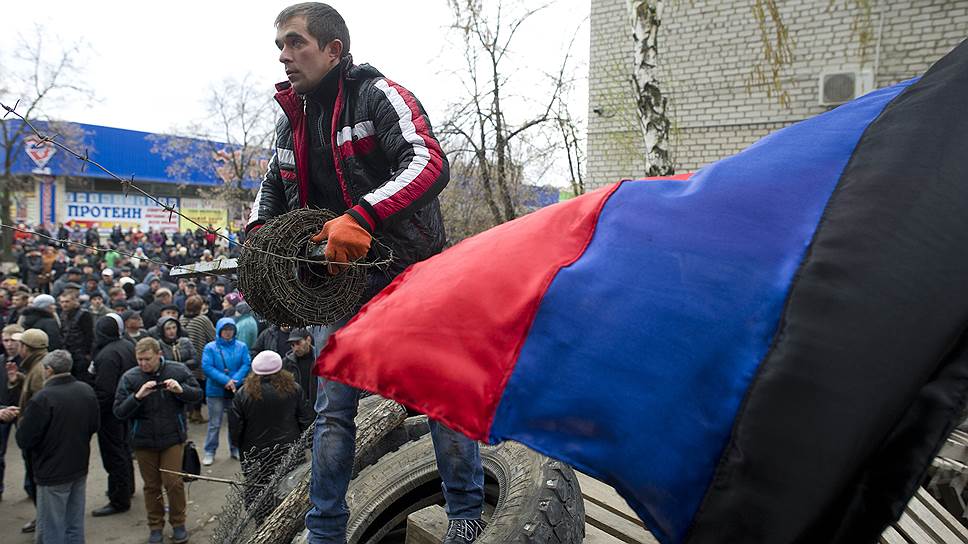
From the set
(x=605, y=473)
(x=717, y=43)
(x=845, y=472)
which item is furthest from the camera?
(x=717, y=43)

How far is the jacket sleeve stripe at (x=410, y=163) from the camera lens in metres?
2.40

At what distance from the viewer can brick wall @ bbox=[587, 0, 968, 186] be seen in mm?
10602

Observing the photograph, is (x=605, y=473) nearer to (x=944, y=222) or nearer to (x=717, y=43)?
(x=944, y=222)

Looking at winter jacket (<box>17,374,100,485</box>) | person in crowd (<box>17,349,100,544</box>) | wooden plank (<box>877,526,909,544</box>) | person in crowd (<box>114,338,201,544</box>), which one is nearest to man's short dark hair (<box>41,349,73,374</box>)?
person in crowd (<box>17,349,100,544</box>)

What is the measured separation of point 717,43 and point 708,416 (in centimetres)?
1218

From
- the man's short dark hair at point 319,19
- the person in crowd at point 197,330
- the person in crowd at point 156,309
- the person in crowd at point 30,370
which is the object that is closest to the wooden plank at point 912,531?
the man's short dark hair at point 319,19

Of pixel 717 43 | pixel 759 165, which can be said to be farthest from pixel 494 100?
pixel 759 165

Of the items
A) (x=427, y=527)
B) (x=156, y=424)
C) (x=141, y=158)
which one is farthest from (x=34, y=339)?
(x=141, y=158)

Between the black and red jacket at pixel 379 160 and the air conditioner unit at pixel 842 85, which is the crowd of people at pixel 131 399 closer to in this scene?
the black and red jacket at pixel 379 160

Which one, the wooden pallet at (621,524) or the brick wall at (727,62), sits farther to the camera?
the brick wall at (727,62)

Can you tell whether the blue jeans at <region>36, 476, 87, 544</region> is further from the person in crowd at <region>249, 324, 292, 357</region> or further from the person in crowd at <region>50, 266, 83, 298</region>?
the person in crowd at <region>50, 266, 83, 298</region>

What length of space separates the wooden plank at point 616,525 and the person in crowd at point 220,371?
21.7 feet

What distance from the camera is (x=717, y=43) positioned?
11836 millimetres

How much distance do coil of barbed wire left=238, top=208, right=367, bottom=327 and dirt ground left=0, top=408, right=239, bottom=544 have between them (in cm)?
467
